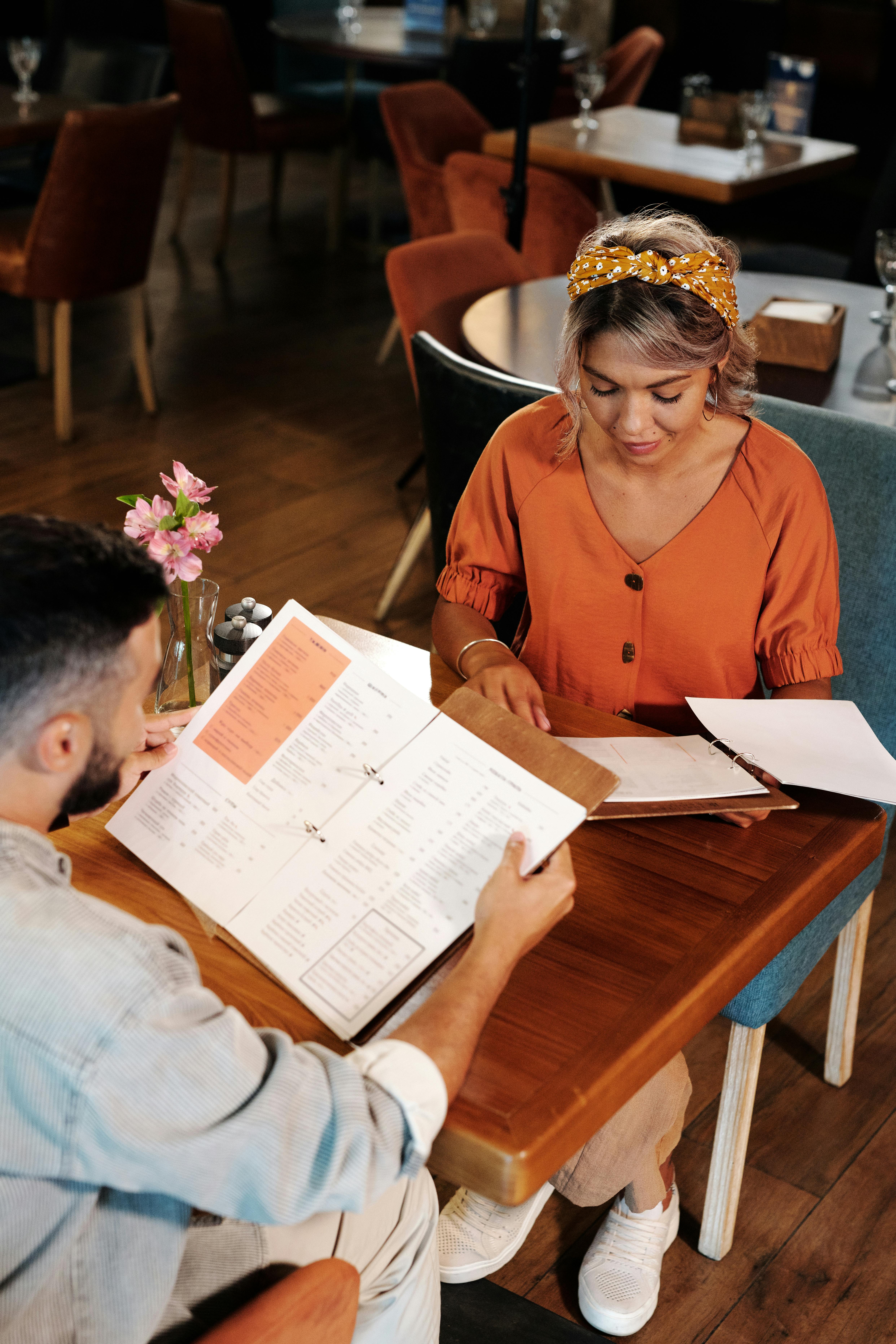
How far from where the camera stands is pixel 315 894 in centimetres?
111

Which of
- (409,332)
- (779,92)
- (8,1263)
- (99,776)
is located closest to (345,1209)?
(8,1263)

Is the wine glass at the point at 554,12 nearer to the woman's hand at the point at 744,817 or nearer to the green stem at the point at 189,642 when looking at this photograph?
the green stem at the point at 189,642

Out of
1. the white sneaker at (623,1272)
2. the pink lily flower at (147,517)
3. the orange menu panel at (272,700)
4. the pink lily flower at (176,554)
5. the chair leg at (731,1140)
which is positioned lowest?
the white sneaker at (623,1272)

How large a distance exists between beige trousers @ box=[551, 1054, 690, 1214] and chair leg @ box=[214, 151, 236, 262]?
5.23 m

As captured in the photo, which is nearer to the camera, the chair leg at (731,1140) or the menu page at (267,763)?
the menu page at (267,763)

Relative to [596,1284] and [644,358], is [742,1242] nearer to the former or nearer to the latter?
[596,1284]

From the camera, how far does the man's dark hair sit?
0.88 meters

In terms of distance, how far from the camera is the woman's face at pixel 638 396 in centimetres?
150

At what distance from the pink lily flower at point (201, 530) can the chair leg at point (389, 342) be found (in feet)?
11.4

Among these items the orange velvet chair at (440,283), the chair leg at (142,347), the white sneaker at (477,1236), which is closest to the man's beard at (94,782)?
the white sneaker at (477,1236)

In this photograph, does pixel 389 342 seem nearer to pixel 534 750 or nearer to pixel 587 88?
pixel 587 88

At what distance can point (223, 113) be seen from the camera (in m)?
5.71

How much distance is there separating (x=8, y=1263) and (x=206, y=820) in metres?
0.41

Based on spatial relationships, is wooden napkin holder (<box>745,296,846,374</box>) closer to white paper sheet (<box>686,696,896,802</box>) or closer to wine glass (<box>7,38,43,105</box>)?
white paper sheet (<box>686,696,896,802</box>)
